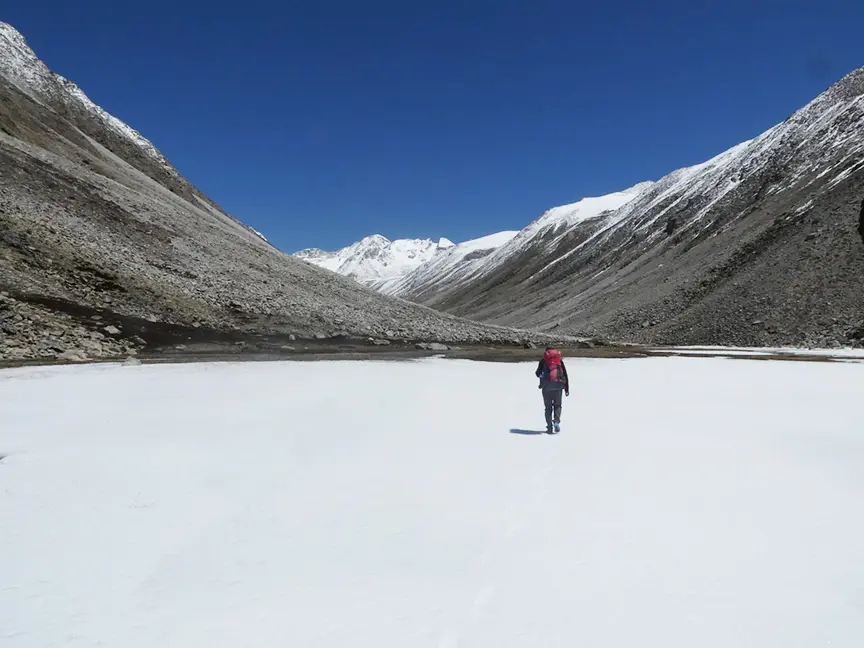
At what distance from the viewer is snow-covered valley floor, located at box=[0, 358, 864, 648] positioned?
15.7 ft

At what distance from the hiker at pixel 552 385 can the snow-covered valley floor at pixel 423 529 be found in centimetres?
61

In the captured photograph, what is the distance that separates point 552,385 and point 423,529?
247 inches

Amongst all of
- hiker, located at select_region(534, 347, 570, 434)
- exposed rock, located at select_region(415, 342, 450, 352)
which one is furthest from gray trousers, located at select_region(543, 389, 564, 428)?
exposed rock, located at select_region(415, 342, 450, 352)

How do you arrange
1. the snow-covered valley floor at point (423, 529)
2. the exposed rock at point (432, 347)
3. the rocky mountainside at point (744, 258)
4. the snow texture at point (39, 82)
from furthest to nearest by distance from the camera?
1. the snow texture at point (39, 82)
2. the rocky mountainside at point (744, 258)
3. the exposed rock at point (432, 347)
4. the snow-covered valley floor at point (423, 529)

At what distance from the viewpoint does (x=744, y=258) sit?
7044cm

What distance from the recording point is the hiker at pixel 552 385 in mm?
12039

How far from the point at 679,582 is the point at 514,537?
183 cm

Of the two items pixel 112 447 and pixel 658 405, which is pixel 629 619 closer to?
pixel 112 447

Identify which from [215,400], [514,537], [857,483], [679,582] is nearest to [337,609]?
[514,537]

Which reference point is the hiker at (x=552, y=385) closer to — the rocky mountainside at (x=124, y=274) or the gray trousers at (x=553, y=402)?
the gray trousers at (x=553, y=402)

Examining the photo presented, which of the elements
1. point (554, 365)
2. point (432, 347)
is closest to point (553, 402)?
point (554, 365)

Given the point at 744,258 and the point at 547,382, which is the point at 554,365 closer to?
the point at 547,382

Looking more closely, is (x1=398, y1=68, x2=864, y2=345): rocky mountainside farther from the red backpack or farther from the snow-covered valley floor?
the snow-covered valley floor

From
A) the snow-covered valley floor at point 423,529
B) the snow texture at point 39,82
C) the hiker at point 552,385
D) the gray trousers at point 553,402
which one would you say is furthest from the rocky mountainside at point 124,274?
the gray trousers at point 553,402
